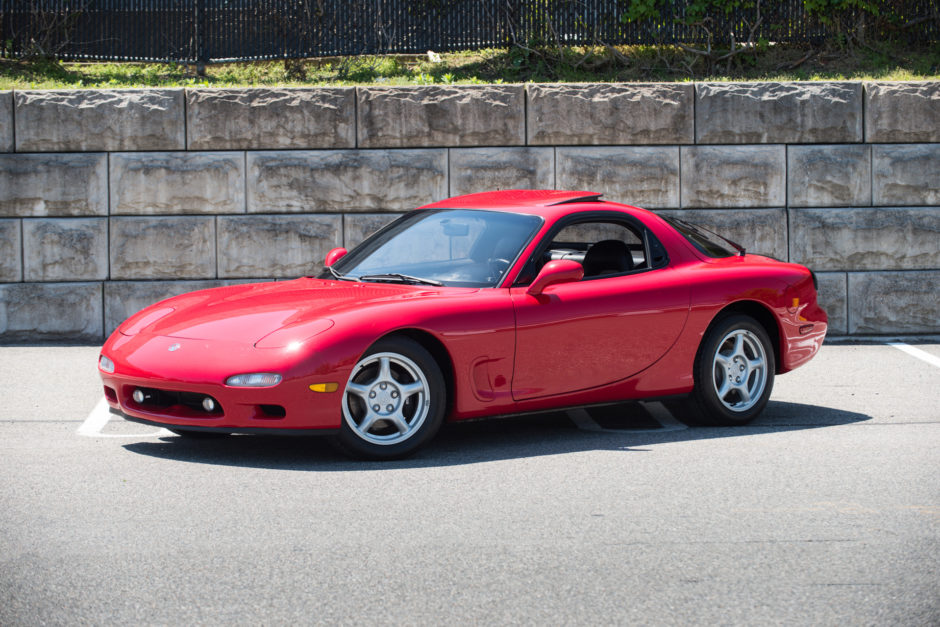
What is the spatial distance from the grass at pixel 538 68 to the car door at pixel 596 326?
6.25m

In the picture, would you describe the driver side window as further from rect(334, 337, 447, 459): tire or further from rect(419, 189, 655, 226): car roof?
rect(334, 337, 447, 459): tire

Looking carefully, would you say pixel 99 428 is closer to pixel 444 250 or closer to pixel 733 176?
pixel 444 250

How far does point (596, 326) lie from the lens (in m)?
6.55

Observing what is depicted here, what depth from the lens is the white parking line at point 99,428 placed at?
6.79 meters

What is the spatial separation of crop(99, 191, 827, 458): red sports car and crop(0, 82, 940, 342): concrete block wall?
374 centimetres

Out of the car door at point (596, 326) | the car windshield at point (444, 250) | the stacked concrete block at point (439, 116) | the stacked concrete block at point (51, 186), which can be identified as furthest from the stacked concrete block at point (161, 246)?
the car door at point (596, 326)

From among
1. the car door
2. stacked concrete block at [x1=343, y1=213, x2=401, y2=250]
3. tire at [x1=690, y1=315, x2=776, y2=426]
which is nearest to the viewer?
the car door

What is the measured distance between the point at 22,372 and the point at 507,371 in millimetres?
4695

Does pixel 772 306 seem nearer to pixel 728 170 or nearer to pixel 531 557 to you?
pixel 531 557

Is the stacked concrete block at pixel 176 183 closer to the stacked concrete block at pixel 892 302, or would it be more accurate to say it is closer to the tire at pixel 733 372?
the tire at pixel 733 372

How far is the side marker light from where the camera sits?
570 cm

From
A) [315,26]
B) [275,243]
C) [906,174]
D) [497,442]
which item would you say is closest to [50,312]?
[275,243]

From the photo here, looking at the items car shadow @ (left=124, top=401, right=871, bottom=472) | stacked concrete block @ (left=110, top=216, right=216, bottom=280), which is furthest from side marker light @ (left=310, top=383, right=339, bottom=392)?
stacked concrete block @ (left=110, top=216, right=216, bottom=280)

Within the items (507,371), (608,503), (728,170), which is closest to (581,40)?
(728,170)
